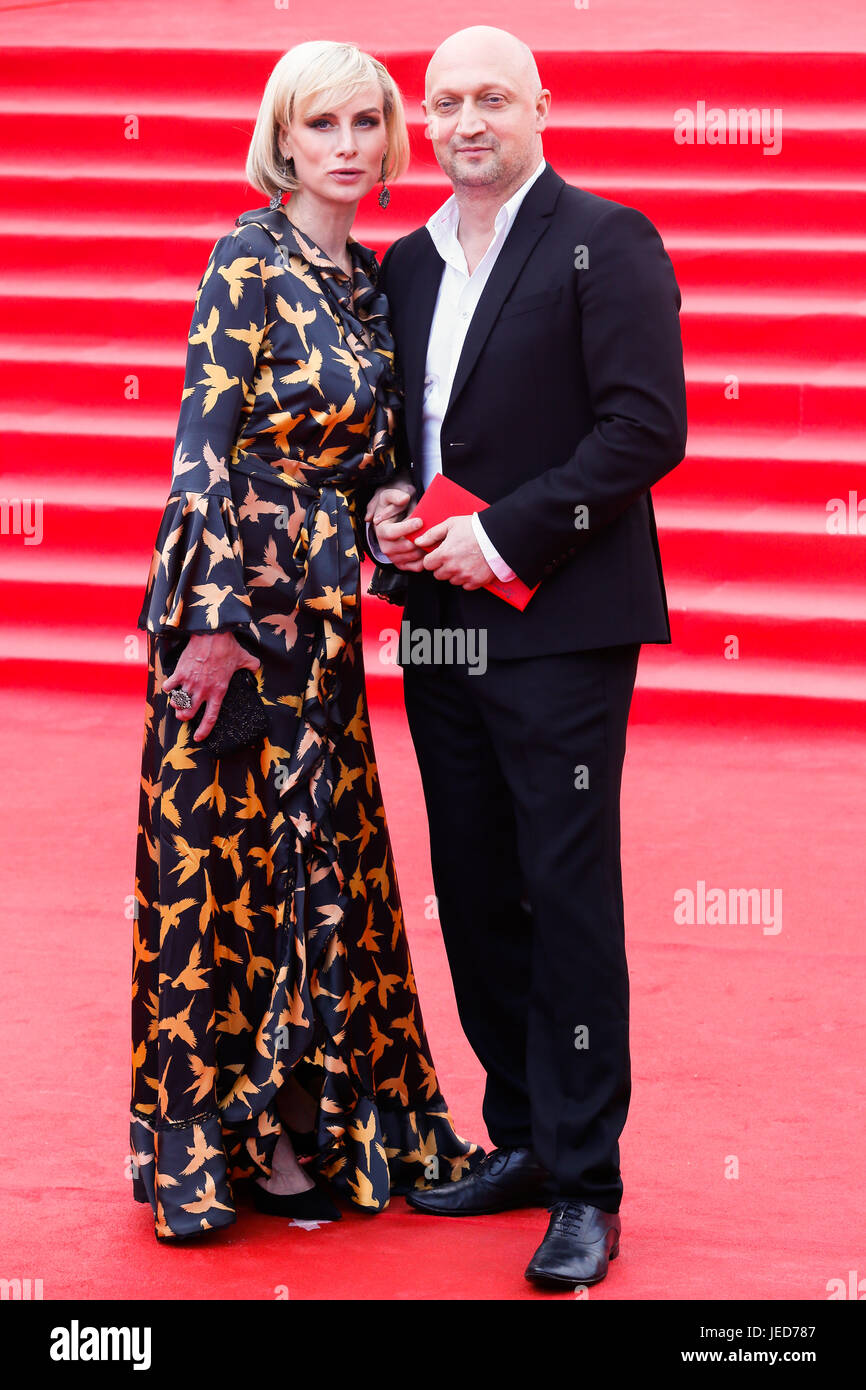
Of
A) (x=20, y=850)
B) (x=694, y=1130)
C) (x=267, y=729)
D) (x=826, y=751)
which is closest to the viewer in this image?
(x=267, y=729)

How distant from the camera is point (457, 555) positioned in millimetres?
2240

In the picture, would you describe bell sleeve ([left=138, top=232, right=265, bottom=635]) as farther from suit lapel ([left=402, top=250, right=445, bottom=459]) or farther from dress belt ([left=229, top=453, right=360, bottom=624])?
suit lapel ([left=402, top=250, right=445, bottom=459])

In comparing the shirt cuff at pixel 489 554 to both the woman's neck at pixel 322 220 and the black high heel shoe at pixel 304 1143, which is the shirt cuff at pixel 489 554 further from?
the black high heel shoe at pixel 304 1143

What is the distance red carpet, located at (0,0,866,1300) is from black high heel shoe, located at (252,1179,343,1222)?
0.10 feet

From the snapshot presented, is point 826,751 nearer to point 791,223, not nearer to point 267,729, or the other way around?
point 791,223

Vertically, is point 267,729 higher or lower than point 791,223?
lower

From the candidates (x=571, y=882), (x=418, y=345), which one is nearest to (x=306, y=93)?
(x=418, y=345)

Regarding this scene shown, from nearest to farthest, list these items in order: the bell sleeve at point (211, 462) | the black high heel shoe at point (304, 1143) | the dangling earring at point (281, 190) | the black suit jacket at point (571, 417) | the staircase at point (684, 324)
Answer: the black suit jacket at point (571, 417), the bell sleeve at point (211, 462), the dangling earring at point (281, 190), the black high heel shoe at point (304, 1143), the staircase at point (684, 324)

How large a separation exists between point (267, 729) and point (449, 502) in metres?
0.40

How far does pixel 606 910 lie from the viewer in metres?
2.26

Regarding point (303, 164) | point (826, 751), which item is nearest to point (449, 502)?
point (303, 164)

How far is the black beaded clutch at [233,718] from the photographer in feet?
7.68

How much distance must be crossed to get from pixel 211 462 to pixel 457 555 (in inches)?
13.5

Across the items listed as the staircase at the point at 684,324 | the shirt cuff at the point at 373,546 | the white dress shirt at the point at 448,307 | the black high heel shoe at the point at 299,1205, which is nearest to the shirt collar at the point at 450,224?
the white dress shirt at the point at 448,307
